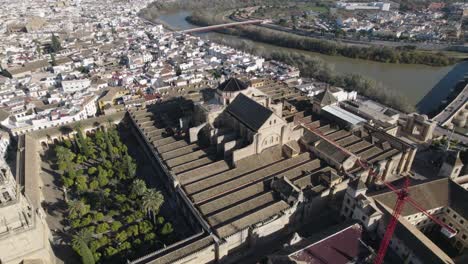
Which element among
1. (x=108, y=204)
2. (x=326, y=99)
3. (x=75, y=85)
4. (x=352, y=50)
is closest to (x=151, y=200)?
(x=108, y=204)

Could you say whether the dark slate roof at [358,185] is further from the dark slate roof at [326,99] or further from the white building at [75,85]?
the white building at [75,85]

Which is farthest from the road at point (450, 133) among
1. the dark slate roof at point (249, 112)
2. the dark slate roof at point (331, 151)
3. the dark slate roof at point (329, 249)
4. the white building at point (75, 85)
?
the white building at point (75, 85)

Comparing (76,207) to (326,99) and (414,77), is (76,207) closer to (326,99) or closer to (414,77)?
(326,99)

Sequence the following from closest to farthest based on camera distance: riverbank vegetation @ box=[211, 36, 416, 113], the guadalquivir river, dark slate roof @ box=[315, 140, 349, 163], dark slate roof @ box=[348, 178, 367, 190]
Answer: dark slate roof @ box=[348, 178, 367, 190] → dark slate roof @ box=[315, 140, 349, 163] → riverbank vegetation @ box=[211, 36, 416, 113] → the guadalquivir river

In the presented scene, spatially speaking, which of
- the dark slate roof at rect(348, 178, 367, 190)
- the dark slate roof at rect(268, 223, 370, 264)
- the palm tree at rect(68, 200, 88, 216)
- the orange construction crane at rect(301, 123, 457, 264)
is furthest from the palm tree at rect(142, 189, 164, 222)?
the orange construction crane at rect(301, 123, 457, 264)

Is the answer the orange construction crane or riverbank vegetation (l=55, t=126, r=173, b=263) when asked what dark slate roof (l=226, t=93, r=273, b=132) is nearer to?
the orange construction crane
